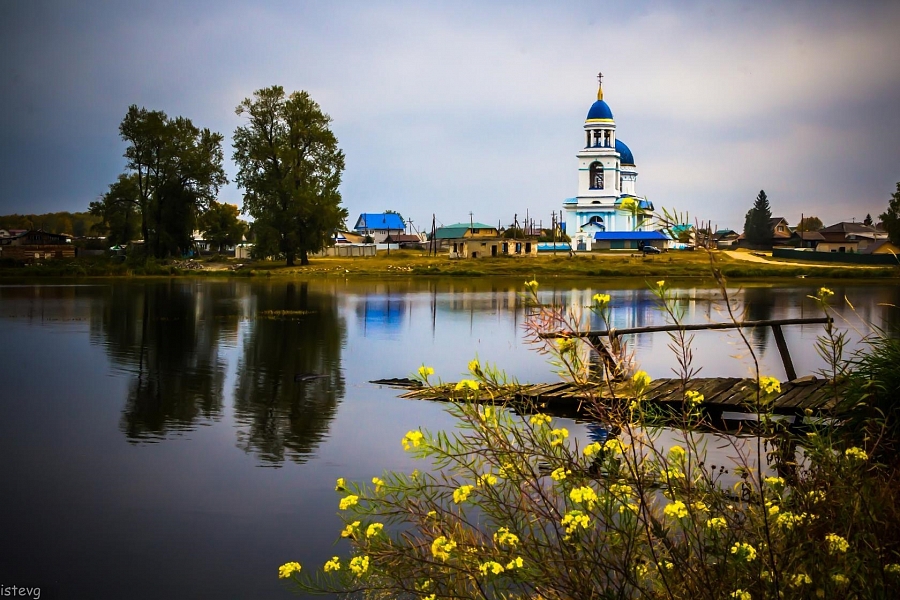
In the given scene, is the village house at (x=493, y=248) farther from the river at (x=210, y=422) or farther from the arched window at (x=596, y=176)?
the river at (x=210, y=422)

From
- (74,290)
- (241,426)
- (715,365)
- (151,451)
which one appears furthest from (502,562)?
(74,290)

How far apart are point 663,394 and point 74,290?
165 feet

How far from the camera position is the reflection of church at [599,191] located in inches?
4183

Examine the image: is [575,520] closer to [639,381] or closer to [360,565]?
[639,381]

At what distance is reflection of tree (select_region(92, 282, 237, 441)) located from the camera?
1745 cm

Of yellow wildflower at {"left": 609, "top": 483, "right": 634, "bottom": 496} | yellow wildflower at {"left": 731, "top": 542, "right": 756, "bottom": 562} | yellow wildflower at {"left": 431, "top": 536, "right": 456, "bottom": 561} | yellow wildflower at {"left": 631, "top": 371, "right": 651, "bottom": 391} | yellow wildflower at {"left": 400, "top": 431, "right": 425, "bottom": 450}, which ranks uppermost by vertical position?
yellow wildflower at {"left": 631, "top": 371, "right": 651, "bottom": 391}

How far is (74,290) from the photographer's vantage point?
56375mm

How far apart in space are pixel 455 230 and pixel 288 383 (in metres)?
99.2

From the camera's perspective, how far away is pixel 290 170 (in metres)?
77.7

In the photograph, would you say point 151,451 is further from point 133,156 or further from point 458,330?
point 133,156

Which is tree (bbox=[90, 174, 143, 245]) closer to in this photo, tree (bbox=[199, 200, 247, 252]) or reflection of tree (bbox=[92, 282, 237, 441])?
→ tree (bbox=[199, 200, 247, 252])

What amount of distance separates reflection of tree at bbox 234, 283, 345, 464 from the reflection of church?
234 ft

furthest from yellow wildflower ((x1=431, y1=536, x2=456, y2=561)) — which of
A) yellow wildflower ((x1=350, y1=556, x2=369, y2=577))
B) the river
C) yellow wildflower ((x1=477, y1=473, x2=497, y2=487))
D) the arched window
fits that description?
the arched window

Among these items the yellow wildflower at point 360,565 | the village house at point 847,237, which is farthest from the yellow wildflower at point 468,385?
the village house at point 847,237
